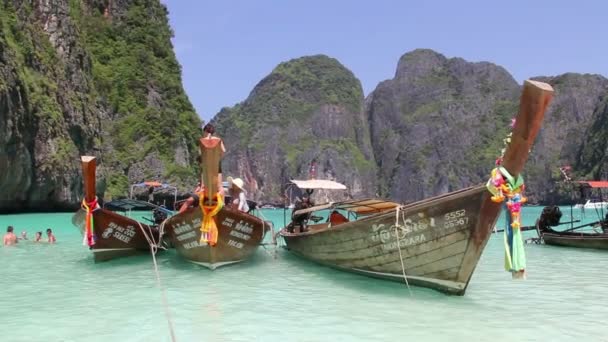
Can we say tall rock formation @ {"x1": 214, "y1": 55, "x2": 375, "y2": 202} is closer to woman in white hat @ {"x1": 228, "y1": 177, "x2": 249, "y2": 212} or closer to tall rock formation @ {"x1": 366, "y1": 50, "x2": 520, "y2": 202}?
tall rock formation @ {"x1": 366, "y1": 50, "x2": 520, "y2": 202}

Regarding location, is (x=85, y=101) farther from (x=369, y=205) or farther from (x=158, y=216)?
(x=369, y=205)

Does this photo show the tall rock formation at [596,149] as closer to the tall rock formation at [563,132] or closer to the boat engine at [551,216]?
the tall rock formation at [563,132]

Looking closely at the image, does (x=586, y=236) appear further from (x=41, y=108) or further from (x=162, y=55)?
(x=162, y=55)

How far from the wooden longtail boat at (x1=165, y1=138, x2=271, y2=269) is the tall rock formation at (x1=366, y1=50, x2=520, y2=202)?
130 meters

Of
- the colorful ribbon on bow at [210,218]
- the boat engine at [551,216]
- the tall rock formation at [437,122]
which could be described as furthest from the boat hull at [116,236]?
the tall rock formation at [437,122]

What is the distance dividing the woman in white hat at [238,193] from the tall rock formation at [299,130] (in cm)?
11681

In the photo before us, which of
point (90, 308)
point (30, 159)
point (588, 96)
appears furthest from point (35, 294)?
point (588, 96)

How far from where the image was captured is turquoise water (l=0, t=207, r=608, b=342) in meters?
6.05

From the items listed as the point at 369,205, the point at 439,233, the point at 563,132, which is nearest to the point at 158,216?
the point at 369,205

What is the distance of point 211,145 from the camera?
8.16m

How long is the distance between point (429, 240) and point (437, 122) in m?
148

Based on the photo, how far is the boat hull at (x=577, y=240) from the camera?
14.9m

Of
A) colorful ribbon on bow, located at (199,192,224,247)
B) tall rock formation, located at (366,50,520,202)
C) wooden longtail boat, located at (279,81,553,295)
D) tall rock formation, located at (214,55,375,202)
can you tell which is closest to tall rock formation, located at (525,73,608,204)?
tall rock formation, located at (366,50,520,202)

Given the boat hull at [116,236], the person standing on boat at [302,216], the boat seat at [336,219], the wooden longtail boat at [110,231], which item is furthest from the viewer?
the boat seat at [336,219]
